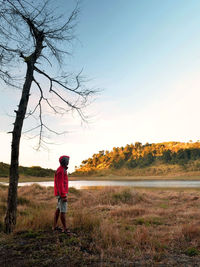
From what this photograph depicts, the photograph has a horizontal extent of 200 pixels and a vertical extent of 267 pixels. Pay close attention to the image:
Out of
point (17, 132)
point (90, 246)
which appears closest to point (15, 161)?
point (17, 132)

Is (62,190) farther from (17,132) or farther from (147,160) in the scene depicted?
(147,160)

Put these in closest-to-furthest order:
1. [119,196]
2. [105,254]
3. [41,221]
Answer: [105,254] < [41,221] < [119,196]

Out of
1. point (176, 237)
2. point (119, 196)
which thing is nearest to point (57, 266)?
point (176, 237)

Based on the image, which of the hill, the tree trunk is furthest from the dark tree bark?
the hill

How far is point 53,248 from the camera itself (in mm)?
4000

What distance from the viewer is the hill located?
10945 cm

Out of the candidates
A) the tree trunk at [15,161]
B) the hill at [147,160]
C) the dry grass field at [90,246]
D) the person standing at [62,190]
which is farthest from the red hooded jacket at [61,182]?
the hill at [147,160]

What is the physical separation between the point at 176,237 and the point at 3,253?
3.88 m

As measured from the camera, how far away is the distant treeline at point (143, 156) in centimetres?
11538

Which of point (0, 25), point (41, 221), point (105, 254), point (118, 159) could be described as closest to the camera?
point (105, 254)

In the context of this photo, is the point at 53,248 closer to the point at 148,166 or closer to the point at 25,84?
the point at 25,84

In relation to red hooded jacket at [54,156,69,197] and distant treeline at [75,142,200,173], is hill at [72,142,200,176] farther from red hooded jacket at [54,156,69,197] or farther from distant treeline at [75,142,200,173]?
red hooded jacket at [54,156,69,197]

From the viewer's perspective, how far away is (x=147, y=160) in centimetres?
12575

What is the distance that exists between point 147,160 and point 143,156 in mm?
6348
